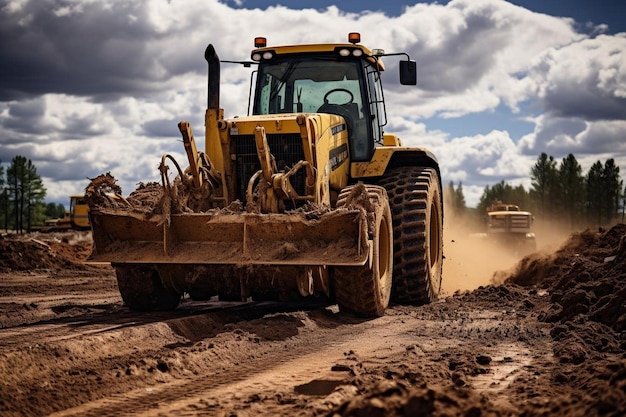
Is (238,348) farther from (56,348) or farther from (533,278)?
(533,278)

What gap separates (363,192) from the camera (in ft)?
28.7

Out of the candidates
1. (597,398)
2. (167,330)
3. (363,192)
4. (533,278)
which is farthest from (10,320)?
(533,278)

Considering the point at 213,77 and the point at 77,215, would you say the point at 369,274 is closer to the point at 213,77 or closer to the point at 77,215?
the point at 213,77

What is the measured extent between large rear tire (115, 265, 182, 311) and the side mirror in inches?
168

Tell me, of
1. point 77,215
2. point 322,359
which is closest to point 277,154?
point 322,359

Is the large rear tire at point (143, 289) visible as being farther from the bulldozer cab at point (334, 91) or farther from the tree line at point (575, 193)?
the tree line at point (575, 193)

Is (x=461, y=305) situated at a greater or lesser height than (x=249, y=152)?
lesser

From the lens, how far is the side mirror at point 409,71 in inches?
431

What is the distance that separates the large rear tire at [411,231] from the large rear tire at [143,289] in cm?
299

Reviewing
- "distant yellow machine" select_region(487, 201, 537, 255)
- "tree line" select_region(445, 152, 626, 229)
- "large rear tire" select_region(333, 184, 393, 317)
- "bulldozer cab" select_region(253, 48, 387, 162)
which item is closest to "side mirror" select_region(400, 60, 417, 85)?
"bulldozer cab" select_region(253, 48, 387, 162)

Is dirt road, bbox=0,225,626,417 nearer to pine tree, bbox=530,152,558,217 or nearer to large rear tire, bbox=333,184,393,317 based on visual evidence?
large rear tire, bbox=333,184,393,317

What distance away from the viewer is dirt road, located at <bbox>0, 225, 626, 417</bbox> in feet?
16.5

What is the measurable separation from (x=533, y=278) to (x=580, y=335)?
9725 mm

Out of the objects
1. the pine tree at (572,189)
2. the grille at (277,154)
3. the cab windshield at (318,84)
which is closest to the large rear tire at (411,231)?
the cab windshield at (318,84)
